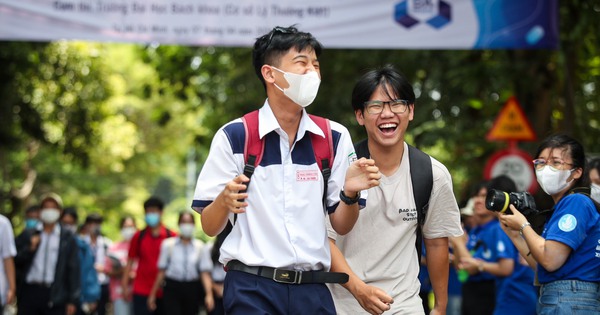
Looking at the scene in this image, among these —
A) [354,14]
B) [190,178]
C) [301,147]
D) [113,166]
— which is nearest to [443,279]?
[301,147]

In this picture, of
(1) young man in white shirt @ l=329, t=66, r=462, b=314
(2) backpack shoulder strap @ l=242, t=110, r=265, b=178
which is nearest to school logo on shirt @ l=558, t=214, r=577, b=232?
(1) young man in white shirt @ l=329, t=66, r=462, b=314

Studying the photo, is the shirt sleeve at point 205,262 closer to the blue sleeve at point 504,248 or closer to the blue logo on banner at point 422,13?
the blue logo on banner at point 422,13

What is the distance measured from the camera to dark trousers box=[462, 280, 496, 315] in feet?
33.8

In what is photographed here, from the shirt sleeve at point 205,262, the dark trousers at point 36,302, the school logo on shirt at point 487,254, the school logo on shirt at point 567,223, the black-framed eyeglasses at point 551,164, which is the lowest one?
the dark trousers at point 36,302

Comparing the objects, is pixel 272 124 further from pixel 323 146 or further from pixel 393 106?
pixel 393 106

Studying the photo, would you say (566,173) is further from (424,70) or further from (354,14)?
(424,70)

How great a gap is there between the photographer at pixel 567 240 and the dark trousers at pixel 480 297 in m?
4.08

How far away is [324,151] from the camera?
506 centimetres

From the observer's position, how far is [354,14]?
1105cm

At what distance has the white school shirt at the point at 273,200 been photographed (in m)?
4.80

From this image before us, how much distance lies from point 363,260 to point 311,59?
4.19 ft

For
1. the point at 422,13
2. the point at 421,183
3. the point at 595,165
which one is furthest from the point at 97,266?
the point at 421,183

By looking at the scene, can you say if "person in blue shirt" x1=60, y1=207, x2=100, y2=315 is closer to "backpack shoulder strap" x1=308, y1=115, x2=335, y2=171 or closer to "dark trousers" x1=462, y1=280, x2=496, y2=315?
"dark trousers" x1=462, y1=280, x2=496, y2=315

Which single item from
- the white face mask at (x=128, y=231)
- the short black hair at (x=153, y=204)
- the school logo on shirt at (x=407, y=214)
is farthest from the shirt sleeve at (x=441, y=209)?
the white face mask at (x=128, y=231)
